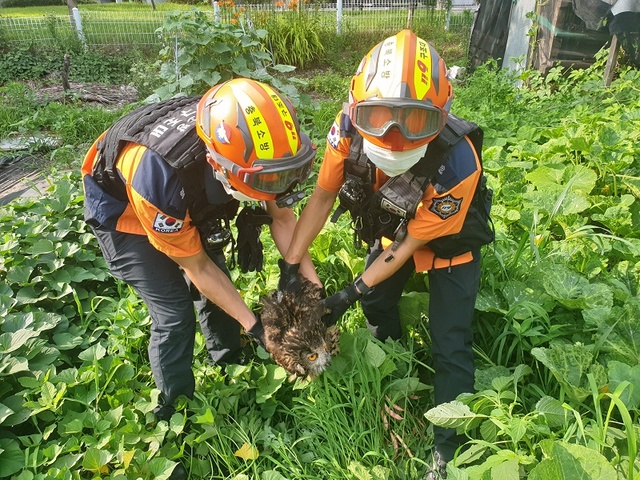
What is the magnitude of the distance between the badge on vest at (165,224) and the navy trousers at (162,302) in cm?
36

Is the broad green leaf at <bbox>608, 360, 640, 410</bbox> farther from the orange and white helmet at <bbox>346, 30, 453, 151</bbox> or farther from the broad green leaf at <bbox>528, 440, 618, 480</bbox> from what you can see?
the orange and white helmet at <bbox>346, 30, 453, 151</bbox>

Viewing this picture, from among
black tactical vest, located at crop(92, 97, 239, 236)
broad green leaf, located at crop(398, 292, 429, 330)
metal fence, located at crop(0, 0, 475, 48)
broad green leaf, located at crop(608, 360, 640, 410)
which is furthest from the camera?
metal fence, located at crop(0, 0, 475, 48)

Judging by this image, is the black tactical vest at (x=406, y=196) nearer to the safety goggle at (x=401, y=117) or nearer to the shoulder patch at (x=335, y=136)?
the shoulder patch at (x=335, y=136)

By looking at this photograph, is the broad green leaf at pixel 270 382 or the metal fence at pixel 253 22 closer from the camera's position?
the broad green leaf at pixel 270 382

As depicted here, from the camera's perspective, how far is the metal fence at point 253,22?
981 cm

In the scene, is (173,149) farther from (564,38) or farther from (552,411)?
(564,38)

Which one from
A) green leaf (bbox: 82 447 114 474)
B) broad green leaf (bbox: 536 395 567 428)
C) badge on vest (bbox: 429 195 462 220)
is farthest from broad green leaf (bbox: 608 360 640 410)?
green leaf (bbox: 82 447 114 474)

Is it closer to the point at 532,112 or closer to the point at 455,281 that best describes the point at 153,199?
the point at 455,281

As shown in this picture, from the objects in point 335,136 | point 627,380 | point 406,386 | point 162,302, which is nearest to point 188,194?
point 162,302

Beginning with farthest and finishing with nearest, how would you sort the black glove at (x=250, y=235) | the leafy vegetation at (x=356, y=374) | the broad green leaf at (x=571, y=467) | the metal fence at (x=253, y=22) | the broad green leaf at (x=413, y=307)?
1. the metal fence at (x=253, y=22)
2. the broad green leaf at (x=413, y=307)
3. the black glove at (x=250, y=235)
4. the leafy vegetation at (x=356, y=374)
5. the broad green leaf at (x=571, y=467)

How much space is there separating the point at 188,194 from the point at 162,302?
56cm

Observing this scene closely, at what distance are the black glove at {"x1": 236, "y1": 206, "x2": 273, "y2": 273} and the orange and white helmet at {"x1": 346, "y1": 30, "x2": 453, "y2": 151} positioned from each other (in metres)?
0.71

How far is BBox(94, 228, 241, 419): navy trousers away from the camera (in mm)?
2258

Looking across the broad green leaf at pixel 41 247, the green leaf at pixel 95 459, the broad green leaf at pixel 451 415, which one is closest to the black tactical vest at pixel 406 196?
the broad green leaf at pixel 451 415
